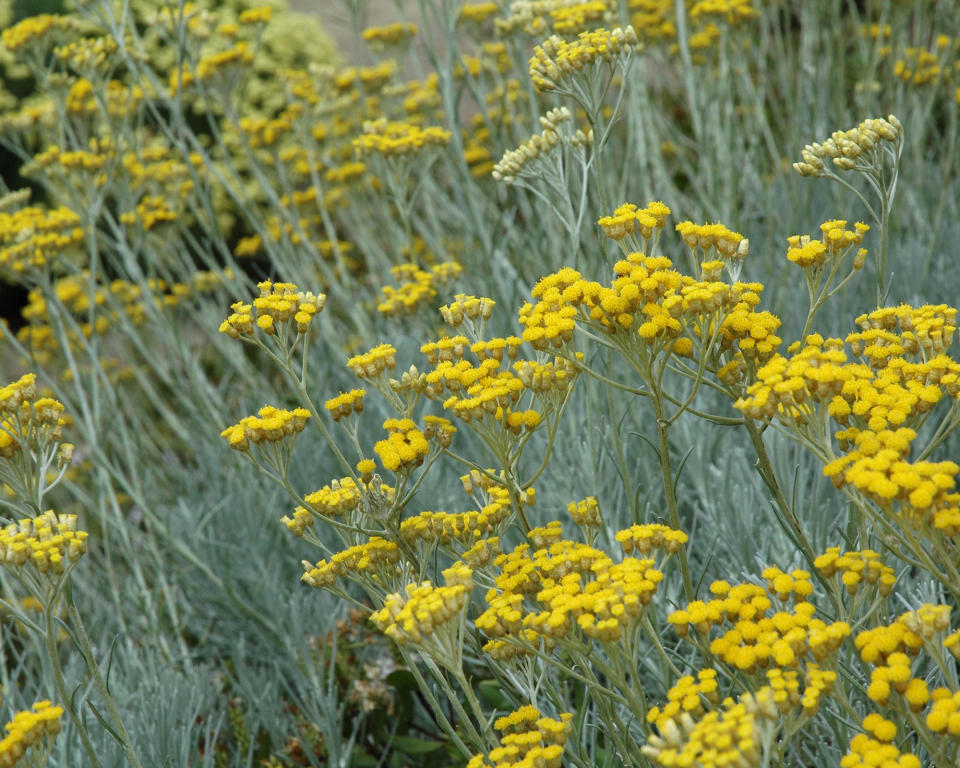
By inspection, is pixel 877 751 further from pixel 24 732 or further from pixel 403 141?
pixel 403 141

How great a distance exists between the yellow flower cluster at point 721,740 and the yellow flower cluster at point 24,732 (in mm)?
751

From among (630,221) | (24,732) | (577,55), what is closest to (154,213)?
(577,55)

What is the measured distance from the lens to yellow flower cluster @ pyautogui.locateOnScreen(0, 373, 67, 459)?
1.46 metres

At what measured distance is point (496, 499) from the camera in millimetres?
1452

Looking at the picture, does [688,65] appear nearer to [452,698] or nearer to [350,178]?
[350,178]

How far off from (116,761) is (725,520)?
142 centimetres

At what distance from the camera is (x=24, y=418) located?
150 cm

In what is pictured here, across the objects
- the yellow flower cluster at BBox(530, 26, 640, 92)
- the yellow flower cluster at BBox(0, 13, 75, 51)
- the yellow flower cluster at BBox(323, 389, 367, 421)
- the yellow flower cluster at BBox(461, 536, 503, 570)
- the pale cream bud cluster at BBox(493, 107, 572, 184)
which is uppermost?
the yellow flower cluster at BBox(0, 13, 75, 51)

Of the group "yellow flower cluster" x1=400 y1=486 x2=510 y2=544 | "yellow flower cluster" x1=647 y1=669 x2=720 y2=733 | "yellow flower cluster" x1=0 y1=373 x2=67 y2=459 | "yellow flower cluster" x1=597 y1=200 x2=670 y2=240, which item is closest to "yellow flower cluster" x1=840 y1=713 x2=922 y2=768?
"yellow flower cluster" x1=647 y1=669 x2=720 y2=733

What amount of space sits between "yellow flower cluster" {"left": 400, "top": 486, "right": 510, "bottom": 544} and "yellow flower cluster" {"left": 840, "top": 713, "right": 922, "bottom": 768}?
586 millimetres

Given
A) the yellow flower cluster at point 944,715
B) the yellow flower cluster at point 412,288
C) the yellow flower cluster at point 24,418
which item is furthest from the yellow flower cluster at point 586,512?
the yellow flower cluster at point 412,288

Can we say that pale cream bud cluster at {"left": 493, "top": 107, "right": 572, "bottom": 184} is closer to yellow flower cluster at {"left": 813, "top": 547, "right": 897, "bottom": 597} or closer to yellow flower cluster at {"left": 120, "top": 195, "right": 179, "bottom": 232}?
yellow flower cluster at {"left": 813, "top": 547, "right": 897, "bottom": 597}

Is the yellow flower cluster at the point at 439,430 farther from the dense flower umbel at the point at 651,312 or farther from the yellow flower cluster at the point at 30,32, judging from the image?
the yellow flower cluster at the point at 30,32

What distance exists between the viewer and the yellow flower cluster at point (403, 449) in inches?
51.9
